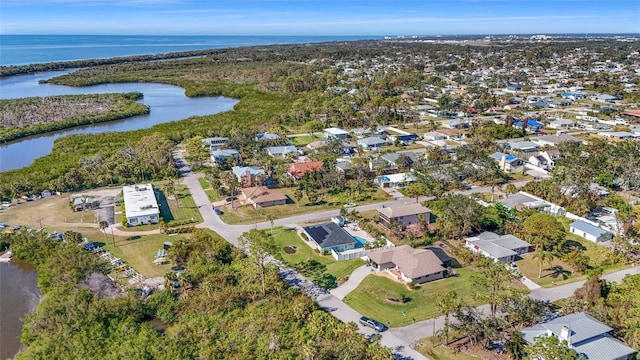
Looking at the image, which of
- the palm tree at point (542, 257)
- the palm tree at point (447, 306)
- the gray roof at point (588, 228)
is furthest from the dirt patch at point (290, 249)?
the gray roof at point (588, 228)

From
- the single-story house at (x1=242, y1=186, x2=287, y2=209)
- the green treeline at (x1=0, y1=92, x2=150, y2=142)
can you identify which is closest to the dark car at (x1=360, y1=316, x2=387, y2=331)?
the single-story house at (x1=242, y1=186, x2=287, y2=209)

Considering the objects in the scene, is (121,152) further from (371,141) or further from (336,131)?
(371,141)

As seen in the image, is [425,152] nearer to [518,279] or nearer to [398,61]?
[518,279]

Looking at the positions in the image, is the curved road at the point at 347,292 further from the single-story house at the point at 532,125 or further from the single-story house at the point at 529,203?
the single-story house at the point at 532,125

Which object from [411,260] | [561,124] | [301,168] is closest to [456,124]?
[561,124]

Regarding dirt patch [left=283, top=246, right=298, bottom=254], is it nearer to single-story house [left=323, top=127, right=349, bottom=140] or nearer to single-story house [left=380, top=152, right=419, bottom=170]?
single-story house [left=380, top=152, right=419, bottom=170]
